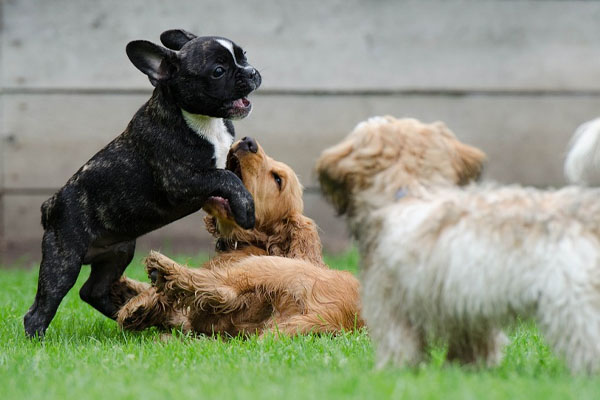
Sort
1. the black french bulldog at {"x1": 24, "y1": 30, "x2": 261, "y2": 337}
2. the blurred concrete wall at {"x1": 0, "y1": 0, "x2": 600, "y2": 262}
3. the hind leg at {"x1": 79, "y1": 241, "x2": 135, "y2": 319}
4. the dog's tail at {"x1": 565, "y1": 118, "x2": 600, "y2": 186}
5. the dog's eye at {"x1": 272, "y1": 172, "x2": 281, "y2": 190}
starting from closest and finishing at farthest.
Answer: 1. the dog's tail at {"x1": 565, "y1": 118, "x2": 600, "y2": 186}
2. the black french bulldog at {"x1": 24, "y1": 30, "x2": 261, "y2": 337}
3. the dog's eye at {"x1": 272, "y1": 172, "x2": 281, "y2": 190}
4. the hind leg at {"x1": 79, "y1": 241, "x2": 135, "y2": 319}
5. the blurred concrete wall at {"x1": 0, "y1": 0, "x2": 600, "y2": 262}

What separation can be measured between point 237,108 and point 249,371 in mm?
2039

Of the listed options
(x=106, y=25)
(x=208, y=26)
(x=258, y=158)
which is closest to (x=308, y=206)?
(x=208, y=26)

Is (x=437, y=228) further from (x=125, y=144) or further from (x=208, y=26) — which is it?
(x=208, y=26)

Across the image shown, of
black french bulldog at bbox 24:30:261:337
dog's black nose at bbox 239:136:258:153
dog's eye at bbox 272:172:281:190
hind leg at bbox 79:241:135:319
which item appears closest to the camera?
black french bulldog at bbox 24:30:261:337

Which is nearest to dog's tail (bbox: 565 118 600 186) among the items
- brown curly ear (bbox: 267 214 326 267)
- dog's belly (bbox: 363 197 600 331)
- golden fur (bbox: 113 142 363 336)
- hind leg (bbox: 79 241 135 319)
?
dog's belly (bbox: 363 197 600 331)

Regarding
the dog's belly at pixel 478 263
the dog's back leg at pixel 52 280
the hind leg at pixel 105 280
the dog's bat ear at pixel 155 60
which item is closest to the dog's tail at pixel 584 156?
the dog's belly at pixel 478 263

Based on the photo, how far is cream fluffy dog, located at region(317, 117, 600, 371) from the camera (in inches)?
136

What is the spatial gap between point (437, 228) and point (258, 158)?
256cm

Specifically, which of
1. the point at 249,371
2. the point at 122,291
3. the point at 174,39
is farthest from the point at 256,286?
the point at 174,39

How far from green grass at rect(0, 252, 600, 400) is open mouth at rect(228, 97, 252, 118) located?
4.50 ft

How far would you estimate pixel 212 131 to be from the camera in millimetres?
5734

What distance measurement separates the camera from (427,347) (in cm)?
392

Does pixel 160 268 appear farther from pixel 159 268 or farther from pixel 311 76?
pixel 311 76

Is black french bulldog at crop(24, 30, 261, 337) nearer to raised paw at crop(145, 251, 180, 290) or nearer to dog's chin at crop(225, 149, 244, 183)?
dog's chin at crop(225, 149, 244, 183)
